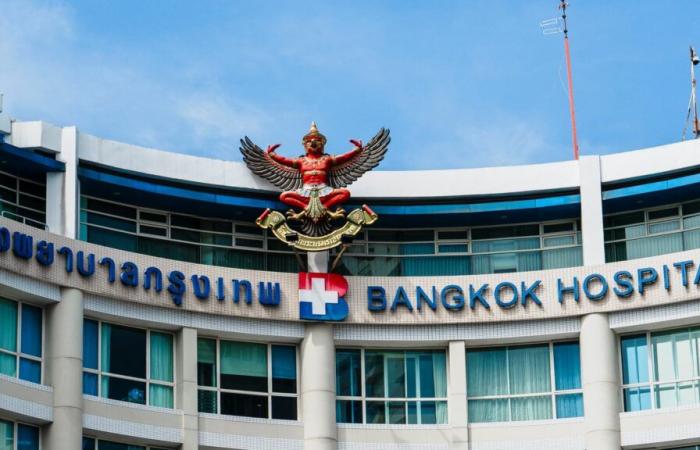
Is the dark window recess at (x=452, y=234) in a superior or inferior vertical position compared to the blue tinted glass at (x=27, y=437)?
superior

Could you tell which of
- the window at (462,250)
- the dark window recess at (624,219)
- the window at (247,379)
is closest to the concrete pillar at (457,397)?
the window at (462,250)

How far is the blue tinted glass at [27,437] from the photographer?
57125 mm

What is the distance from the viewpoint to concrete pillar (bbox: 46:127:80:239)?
59.7 m

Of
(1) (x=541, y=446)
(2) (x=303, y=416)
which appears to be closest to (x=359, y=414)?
(2) (x=303, y=416)

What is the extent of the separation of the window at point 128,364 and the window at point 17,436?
7.42 ft

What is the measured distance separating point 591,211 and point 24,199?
1804cm

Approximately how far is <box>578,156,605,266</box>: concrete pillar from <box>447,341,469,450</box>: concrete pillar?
5.04 meters

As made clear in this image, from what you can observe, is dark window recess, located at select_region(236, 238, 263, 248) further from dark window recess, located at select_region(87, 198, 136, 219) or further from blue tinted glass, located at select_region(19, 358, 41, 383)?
blue tinted glass, located at select_region(19, 358, 41, 383)

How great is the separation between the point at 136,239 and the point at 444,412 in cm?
1131

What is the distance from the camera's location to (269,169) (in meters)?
63.2

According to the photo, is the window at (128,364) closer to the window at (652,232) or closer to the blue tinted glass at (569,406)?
the blue tinted glass at (569,406)

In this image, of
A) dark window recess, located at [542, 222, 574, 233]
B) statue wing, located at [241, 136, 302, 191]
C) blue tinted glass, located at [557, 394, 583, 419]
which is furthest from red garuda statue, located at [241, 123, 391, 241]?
blue tinted glass, located at [557, 394, 583, 419]

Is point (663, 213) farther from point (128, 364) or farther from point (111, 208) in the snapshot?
point (128, 364)

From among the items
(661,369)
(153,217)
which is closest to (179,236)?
(153,217)
